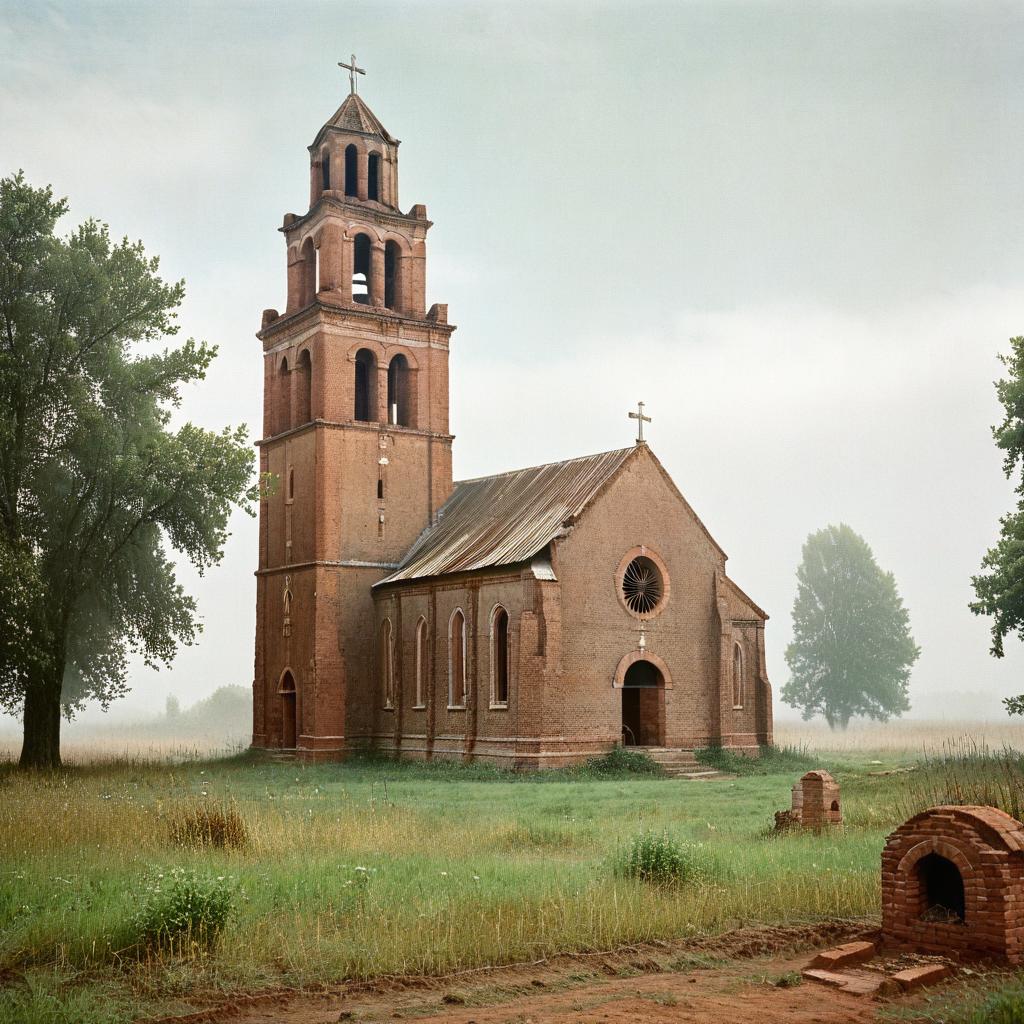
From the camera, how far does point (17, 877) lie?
1253 centimetres

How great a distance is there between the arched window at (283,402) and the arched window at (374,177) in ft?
21.3

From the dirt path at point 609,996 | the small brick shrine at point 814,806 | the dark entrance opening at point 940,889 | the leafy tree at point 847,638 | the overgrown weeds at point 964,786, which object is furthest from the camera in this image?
the leafy tree at point 847,638

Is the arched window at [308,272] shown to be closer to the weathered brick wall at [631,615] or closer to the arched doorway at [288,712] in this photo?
the arched doorway at [288,712]

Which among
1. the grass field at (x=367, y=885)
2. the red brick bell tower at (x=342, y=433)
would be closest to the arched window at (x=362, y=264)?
the red brick bell tower at (x=342, y=433)

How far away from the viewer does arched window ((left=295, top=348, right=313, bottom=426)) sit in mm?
39781

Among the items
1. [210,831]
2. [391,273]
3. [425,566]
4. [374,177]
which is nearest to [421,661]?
[425,566]

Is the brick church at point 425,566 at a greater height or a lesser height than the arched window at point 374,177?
lesser

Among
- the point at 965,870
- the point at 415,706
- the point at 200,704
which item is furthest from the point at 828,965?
the point at 200,704

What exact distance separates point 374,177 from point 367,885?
32.6 meters

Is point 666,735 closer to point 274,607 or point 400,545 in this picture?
point 400,545

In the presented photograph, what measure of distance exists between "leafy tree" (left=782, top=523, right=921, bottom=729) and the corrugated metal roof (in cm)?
3045

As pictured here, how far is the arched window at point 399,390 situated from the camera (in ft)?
131

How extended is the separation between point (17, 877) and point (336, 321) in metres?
27.9

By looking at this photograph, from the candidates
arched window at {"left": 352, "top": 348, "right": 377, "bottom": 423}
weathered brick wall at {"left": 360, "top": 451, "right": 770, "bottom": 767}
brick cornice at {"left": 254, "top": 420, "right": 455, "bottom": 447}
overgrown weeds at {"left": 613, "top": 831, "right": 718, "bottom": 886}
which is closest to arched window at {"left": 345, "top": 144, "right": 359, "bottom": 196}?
arched window at {"left": 352, "top": 348, "right": 377, "bottom": 423}
